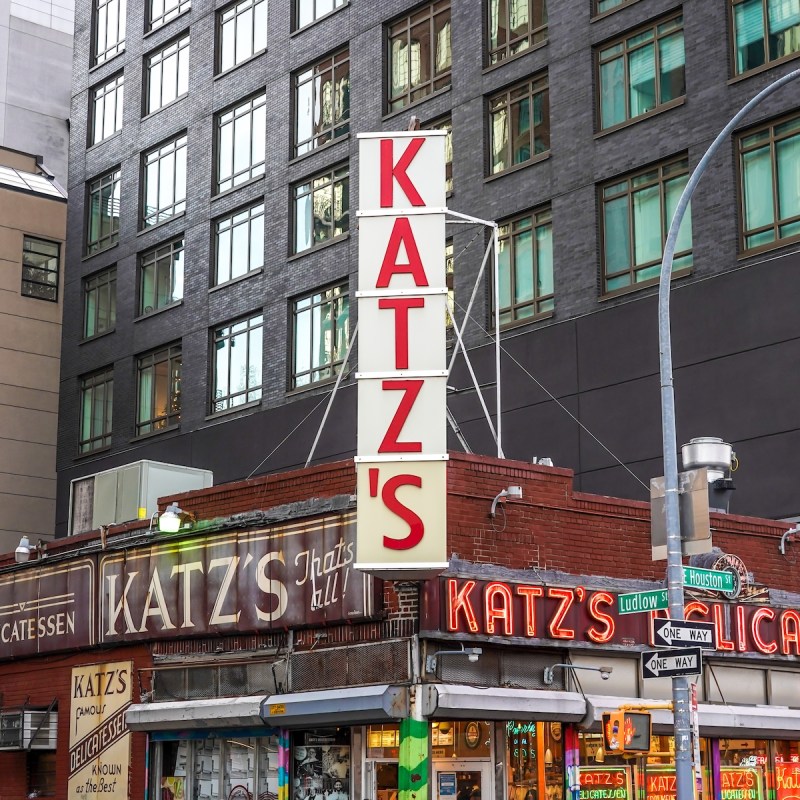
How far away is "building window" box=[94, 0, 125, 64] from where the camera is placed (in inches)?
1935

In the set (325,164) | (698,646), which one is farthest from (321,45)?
(698,646)

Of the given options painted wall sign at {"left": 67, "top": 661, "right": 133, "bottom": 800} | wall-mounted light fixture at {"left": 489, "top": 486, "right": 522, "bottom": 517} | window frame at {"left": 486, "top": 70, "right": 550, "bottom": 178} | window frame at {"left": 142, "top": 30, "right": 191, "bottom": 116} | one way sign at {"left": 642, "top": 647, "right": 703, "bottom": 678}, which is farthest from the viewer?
window frame at {"left": 142, "top": 30, "right": 191, "bottom": 116}

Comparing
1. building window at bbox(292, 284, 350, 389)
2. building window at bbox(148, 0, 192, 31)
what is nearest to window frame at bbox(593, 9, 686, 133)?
building window at bbox(292, 284, 350, 389)

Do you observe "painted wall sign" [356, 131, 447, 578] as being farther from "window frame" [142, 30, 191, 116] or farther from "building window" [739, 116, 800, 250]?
"window frame" [142, 30, 191, 116]

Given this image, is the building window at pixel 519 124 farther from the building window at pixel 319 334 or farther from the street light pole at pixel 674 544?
the street light pole at pixel 674 544

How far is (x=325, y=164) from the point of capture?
129 feet

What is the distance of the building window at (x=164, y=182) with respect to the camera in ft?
147

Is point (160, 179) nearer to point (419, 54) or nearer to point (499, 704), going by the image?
point (419, 54)

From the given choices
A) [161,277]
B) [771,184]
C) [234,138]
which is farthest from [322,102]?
[771,184]

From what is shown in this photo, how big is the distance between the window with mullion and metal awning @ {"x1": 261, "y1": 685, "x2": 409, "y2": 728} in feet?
111

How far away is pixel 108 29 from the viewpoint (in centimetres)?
4988

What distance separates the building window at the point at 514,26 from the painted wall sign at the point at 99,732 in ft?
61.5

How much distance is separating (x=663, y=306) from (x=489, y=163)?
18.4m

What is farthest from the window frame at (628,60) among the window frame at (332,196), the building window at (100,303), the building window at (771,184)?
the building window at (100,303)
